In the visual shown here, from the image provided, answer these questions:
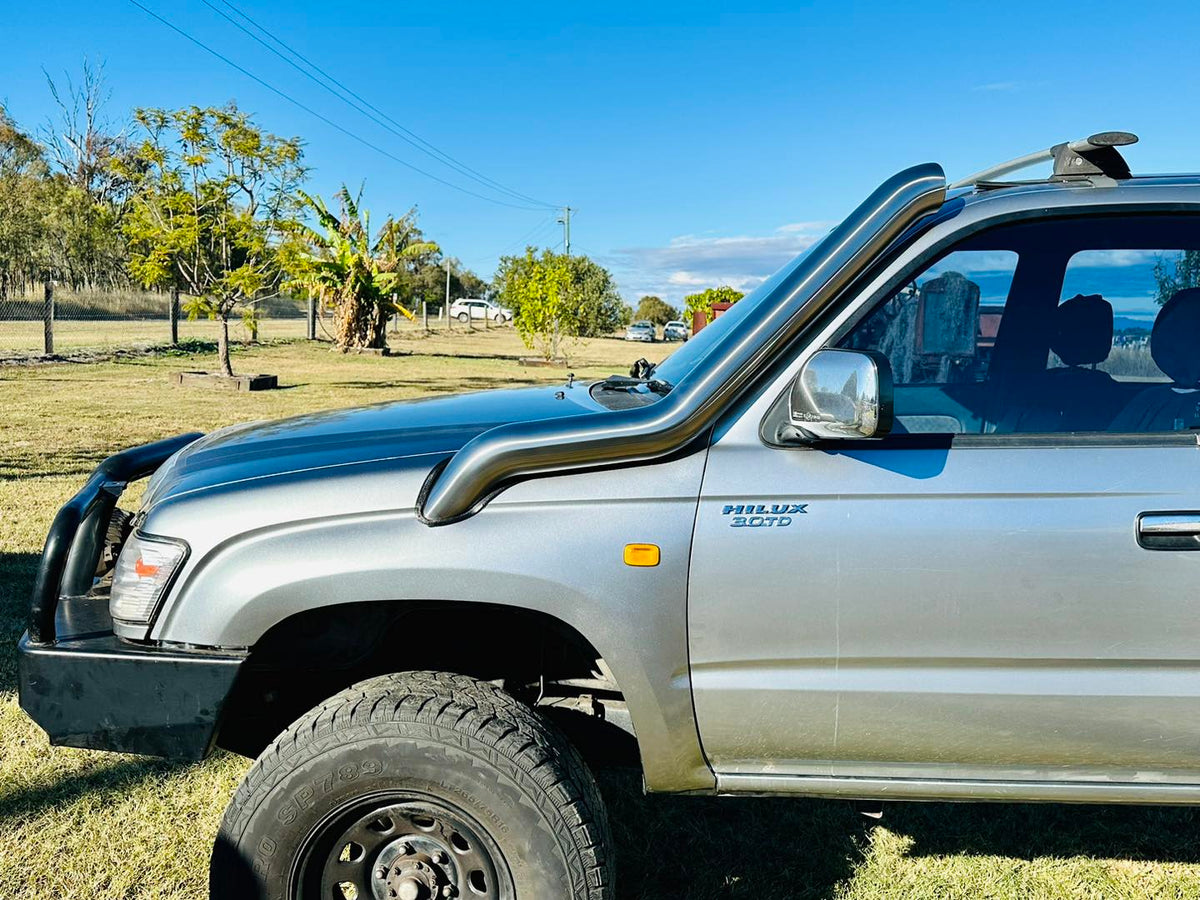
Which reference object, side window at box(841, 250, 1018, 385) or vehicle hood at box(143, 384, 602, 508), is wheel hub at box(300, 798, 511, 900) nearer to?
vehicle hood at box(143, 384, 602, 508)

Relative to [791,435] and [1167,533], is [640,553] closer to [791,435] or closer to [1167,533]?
[791,435]

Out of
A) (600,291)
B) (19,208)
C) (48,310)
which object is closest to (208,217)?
(48,310)

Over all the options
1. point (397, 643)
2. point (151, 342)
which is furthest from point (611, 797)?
point (151, 342)

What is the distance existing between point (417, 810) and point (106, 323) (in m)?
36.1

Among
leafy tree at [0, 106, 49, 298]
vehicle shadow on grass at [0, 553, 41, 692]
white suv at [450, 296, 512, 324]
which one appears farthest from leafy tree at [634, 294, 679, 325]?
vehicle shadow on grass at [0, 553, 41, 692]

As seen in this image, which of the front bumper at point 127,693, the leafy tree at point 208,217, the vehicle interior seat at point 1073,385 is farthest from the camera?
the leafy tree at point 208,217

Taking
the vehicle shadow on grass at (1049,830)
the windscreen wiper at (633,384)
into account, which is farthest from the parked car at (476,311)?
the vehicle shadow on grass at (1049,830)

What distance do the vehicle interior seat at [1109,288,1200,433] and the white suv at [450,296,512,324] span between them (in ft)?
203

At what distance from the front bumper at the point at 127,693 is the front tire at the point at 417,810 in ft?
0.65

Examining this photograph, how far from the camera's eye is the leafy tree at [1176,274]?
8.17ft

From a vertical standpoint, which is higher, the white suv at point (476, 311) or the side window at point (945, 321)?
the white suv at point (476, 311)

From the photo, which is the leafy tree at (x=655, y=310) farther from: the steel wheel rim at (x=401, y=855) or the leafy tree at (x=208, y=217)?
the steel wheel rim at (x=401, y=855)

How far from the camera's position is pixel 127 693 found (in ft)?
7.46

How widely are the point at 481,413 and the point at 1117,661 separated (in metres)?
1.80
